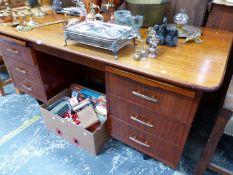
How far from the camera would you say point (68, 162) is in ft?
4.37

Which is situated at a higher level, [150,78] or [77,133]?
[150,78]

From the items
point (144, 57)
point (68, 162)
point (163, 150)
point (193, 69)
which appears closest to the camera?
point (193, 69)

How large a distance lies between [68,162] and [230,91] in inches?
43.1

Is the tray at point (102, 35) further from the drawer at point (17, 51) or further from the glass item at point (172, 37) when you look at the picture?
the drawer at point (17, 51)

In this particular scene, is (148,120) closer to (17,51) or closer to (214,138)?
(214,138)

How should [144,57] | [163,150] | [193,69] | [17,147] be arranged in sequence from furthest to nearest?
[17,147] < [163,150] < [144,57] < [193,69]

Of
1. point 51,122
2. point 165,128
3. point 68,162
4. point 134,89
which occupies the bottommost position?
point 68,162

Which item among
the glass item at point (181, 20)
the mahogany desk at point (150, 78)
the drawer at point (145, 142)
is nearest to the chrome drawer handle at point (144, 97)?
the mahogany desk at point (150, 78)

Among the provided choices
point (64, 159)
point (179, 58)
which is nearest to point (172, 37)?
point (179, 58)

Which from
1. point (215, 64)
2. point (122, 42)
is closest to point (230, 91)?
point (215, 64)

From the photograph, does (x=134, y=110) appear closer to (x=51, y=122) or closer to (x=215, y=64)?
(x=215, y=64)

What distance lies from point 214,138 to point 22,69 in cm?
144

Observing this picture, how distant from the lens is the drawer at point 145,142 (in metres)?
1.08

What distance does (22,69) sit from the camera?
154 cm
